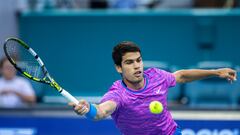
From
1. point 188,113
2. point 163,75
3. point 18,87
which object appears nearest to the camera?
point 163,75

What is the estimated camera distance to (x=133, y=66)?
5934 millimetres

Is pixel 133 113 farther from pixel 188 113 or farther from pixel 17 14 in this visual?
pixel 17 14

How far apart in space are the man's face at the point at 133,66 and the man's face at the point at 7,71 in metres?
3.68

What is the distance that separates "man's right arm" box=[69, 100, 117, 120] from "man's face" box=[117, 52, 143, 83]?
27 cm

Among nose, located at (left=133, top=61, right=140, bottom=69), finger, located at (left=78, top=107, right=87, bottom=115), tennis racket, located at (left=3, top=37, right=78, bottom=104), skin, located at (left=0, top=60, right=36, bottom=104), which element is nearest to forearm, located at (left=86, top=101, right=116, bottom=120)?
finger, located at (left=78, top=107, right=87, bottom=115)

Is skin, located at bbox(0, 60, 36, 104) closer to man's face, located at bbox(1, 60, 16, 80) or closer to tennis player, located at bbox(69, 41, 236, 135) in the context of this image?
man's face, located at bbox(1, 60, 16, 80)

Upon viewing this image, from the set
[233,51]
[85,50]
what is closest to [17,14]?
[85,50]

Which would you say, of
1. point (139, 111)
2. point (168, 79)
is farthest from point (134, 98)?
point (168, 79)

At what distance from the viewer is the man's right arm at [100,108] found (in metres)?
5.33

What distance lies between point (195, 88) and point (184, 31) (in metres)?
1.46

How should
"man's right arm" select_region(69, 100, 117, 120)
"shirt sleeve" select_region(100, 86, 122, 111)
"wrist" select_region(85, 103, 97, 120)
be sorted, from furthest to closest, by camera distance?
1. "shirt sleeve" select_region(100, 86, 122, 111)
2. "wrist" select_region(85, 103, 97, 120)
3. "man's right arm" select_region(69, 100, 117, 120)

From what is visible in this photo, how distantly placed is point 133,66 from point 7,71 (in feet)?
12.6

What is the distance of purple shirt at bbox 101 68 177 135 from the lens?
5.99 m

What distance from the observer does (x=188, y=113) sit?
866 centimetres
